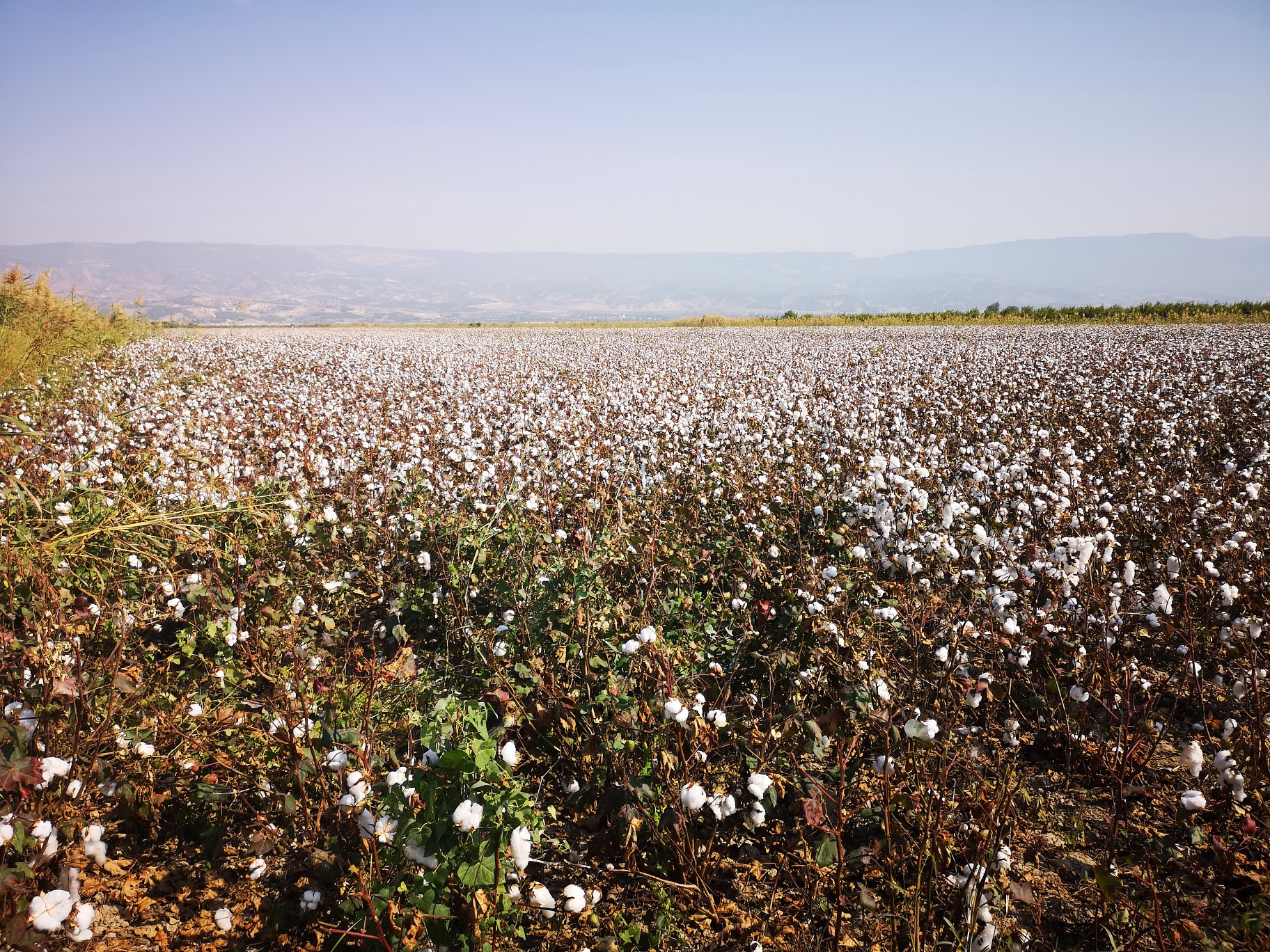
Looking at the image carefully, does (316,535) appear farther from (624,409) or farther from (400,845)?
(624,409)

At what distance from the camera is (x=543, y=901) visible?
82.5 inches

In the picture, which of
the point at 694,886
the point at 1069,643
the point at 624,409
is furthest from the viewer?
the point at 624,409

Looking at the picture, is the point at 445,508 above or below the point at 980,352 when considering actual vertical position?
below

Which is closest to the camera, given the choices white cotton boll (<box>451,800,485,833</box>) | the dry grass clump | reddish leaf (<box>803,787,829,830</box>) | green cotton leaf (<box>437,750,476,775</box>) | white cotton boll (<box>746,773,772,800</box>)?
white cotton boll (<box>451,800,485,833</box>)

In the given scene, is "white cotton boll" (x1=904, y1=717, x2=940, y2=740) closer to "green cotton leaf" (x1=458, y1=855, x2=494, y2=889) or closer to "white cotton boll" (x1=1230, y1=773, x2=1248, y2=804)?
"white cotton boll" (x1=1230, y1=773, x2=1248, y2=804)

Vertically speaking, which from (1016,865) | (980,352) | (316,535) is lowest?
(1016,865)

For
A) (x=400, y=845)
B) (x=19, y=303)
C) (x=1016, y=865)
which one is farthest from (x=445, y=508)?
(x=19, y=303)

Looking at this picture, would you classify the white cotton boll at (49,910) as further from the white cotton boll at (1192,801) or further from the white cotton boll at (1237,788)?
the white cotton boll at (1237,788)

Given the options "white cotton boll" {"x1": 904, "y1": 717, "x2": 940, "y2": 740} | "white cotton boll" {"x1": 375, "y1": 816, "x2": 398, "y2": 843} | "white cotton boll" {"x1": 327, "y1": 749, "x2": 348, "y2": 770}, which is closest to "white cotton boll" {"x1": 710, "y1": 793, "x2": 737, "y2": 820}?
"white cotton boll" {"x1": 904, "y1": 717, "x2": 940, "y2": 740}

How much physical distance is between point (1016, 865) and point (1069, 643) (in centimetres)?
129

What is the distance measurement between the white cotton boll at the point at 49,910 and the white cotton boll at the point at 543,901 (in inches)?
48.6

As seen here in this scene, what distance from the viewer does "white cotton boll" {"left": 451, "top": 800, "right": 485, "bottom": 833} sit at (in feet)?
5.31

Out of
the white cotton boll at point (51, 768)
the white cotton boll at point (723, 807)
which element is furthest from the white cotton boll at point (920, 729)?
the white cotton boll at point (51, 768)

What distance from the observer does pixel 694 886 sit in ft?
7.00
